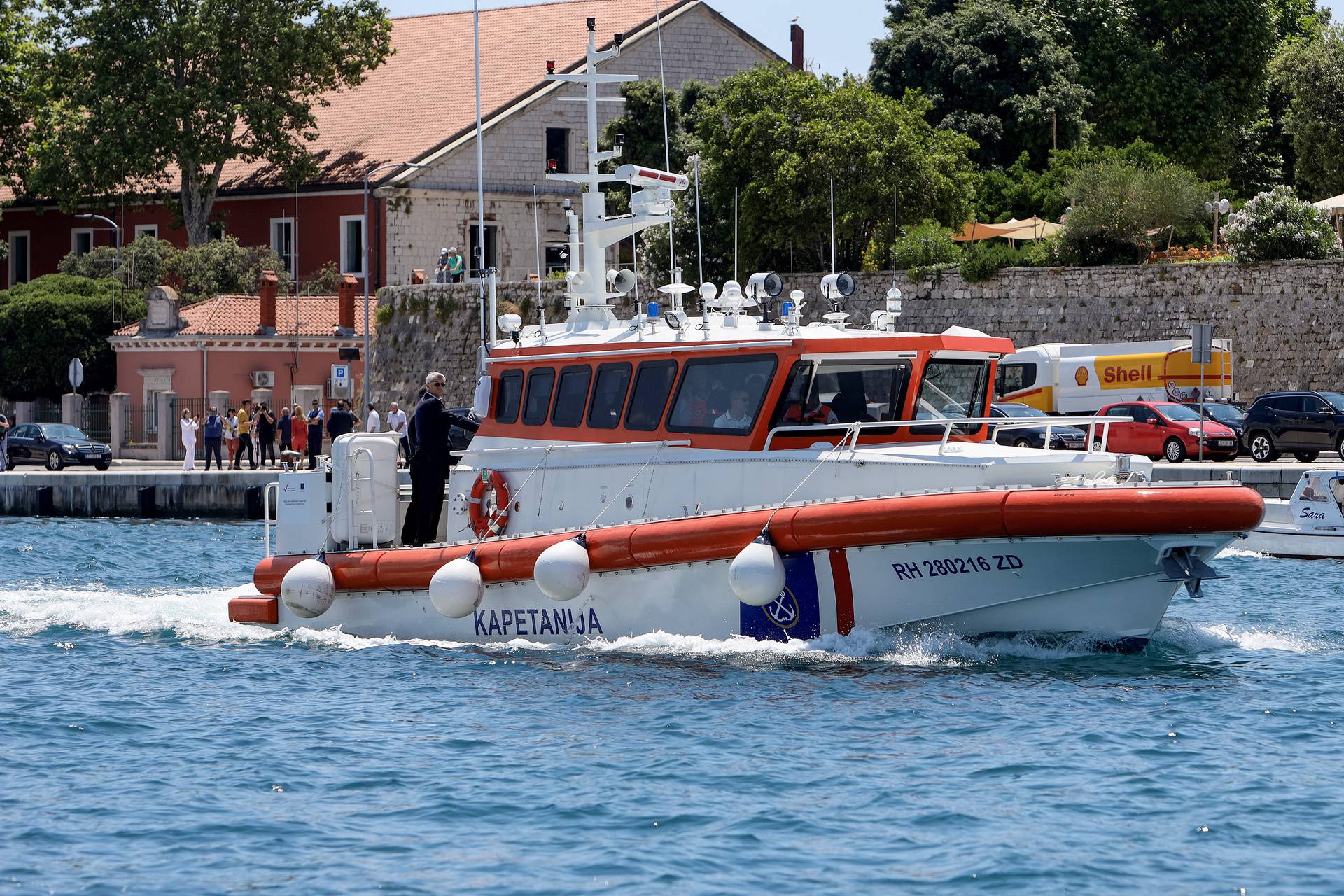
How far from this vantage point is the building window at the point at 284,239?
4759 centimetres

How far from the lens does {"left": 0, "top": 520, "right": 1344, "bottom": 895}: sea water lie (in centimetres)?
796

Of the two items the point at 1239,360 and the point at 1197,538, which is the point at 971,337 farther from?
the point at 1239,360

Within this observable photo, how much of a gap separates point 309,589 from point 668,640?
10.1ft

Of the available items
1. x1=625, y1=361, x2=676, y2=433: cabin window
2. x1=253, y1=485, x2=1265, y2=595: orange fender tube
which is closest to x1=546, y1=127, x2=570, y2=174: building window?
x1=625, y1=361, x2=676, y2=433: cabin window

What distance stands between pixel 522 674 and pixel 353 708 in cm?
125

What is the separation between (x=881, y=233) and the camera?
3559 centimetres

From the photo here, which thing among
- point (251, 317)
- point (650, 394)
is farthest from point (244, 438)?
point (650, 394)

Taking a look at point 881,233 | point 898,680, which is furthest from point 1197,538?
point 881,233

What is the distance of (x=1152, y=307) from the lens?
33.0 m

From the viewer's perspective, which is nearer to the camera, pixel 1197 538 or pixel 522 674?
pixel 1197 538

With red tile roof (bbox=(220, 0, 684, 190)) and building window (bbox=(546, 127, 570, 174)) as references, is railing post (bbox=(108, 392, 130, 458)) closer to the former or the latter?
red tile roof (bbox=(220, 0, 684, 190))

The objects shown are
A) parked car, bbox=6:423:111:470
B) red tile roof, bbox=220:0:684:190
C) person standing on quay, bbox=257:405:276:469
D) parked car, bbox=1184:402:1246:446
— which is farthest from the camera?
red tile roof, bbox=220:0:684:190

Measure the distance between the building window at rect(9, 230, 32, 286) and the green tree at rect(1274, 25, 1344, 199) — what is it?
3731 cm

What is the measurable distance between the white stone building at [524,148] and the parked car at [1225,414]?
56.3 ft
